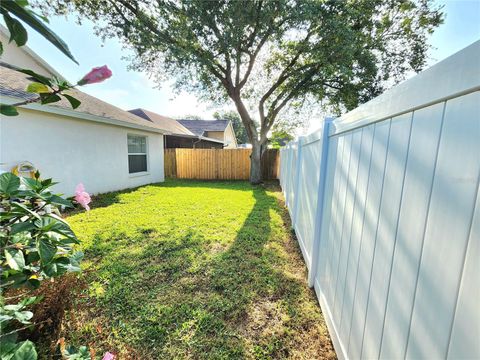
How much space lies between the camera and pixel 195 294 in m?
2.22

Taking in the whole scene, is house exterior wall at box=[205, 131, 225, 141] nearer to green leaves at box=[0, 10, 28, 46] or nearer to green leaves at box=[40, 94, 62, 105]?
green leaves at box=[40, 94, 62, 105]

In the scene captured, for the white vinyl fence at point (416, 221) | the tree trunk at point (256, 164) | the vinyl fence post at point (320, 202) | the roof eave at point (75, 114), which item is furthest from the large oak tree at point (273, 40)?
the white vinyl fence at point (416, 221)

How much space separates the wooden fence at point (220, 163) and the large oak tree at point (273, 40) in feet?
4.67

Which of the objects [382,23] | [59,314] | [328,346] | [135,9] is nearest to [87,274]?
[59,314]

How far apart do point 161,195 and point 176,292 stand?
4914 millimetres

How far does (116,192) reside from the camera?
22.8ft

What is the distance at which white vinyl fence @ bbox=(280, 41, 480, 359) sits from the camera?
57cm

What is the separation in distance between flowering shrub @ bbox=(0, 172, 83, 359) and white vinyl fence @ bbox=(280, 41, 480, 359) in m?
1.37

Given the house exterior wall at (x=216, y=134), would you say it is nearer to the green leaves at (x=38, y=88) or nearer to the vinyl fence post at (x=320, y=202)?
the vinyl fence post at (x=320, y=202)

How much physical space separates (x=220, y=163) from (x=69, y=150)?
21.0 feet

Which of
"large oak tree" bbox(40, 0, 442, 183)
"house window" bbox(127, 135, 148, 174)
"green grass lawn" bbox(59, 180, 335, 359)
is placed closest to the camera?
"green grass lawn" bbox(59, 180, 335, 359)

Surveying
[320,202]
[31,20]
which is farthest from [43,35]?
[320,202]

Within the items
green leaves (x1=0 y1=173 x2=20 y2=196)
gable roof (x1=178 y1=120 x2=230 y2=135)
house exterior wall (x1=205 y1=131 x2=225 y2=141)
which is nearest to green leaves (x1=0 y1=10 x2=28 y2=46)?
green leaves (x1=0 y1=173 x2=20 y2=196)

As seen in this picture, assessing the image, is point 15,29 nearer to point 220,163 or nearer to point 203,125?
point 220,163
